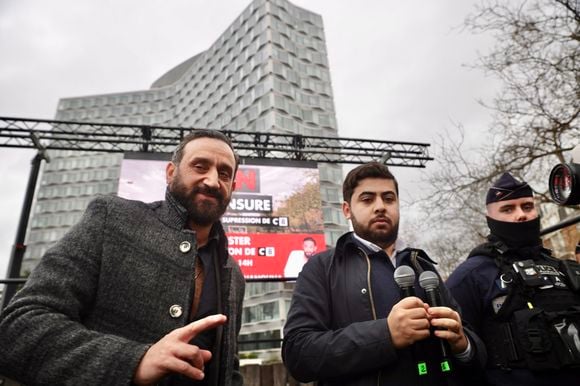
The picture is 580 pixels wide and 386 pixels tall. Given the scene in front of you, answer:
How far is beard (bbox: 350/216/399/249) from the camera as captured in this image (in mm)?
2076

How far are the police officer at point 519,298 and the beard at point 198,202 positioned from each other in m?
1.70

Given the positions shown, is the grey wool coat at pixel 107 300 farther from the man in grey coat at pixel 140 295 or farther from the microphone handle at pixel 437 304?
the microphone handle at pixel 437 304

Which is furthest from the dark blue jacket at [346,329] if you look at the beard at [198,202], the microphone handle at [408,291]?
the beard at [198,202]

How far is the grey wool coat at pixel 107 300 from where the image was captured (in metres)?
1.01

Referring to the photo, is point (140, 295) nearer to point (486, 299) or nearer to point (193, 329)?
point (193, 329)

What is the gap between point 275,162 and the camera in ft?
32.1

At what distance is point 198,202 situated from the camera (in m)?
1.69

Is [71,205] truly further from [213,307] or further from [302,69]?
[213,307]

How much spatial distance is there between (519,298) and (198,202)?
6.69ft

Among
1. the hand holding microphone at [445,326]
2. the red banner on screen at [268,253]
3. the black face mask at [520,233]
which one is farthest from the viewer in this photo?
the red banner on screen at [268,253]

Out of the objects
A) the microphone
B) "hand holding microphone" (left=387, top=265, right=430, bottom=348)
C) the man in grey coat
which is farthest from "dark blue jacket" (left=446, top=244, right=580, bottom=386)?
the man in grey coat

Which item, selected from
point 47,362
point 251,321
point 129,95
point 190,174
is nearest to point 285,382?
point 190,174

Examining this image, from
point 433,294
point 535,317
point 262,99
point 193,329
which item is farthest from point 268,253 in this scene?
point 262,99

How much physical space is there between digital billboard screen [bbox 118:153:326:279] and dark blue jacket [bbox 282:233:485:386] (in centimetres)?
649
